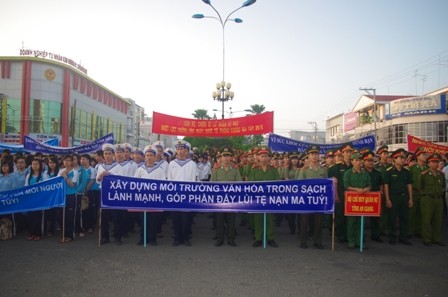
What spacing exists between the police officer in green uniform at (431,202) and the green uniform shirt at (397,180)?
1.45 ft

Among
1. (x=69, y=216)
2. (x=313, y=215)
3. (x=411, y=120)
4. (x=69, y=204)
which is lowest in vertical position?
(x=69, y=216)

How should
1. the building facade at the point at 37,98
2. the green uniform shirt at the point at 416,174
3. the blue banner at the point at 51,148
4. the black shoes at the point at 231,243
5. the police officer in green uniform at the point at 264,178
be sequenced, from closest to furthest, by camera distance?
the black shoes at the point at 231,243 < the police officer in green uniform at the point at 264,178 < the green uniform shirt at the point at 416,174 < the blue banner at the point at 51,148 < the building facade at the point at 37,98

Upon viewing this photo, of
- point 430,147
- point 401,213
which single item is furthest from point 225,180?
point 430,147

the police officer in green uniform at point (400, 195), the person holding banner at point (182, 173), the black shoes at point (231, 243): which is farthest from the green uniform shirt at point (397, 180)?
the person holding banner at point (182, 173)

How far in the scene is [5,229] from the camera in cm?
731

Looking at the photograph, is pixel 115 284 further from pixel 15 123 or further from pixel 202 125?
pixel 15 123

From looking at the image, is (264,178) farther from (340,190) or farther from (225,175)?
(340,190)

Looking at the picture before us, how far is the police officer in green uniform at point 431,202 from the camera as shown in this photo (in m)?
7.43

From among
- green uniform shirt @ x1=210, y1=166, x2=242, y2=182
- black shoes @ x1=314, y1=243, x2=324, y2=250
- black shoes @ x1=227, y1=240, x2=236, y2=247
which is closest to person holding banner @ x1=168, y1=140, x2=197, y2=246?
green uniform shirt @ x1=210, y1=166, x2=242, y2=182

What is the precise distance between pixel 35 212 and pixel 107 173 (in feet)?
6.54

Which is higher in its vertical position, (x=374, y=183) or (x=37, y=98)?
(x=37, y=98)

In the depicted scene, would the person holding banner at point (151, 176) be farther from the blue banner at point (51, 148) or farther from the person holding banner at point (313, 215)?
the blue banner at point (51, 148)

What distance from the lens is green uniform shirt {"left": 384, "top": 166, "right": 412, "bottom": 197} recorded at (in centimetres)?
745

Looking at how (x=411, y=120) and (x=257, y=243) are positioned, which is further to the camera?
(x=411, y=120)
